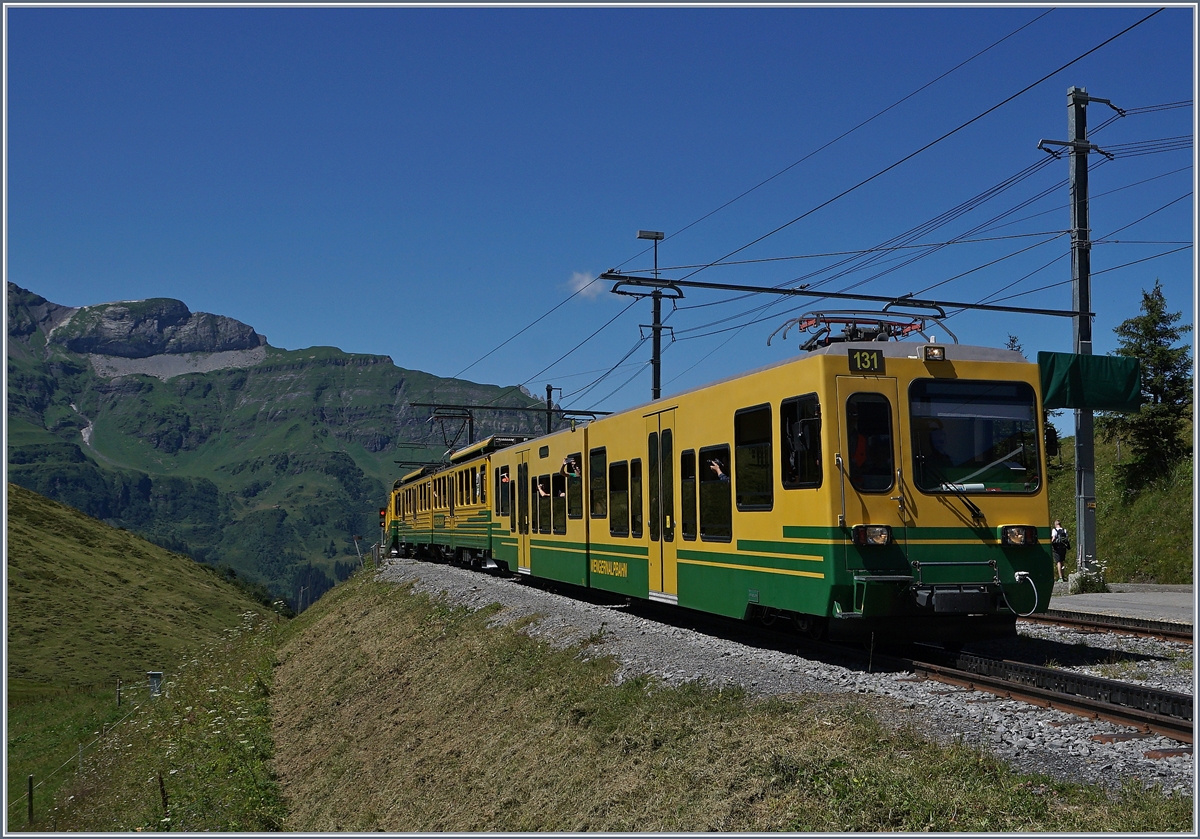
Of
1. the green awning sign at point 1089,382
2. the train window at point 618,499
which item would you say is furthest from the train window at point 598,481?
the green awning sign at point 1089,382

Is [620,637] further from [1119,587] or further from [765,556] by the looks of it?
[1119,587]

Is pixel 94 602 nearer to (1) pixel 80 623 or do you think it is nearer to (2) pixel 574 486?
(1) pixel 80 623

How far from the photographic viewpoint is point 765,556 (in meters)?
12.2

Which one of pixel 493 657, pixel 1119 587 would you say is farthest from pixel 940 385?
pixel 1119 587

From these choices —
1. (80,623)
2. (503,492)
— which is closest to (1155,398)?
(503,492)

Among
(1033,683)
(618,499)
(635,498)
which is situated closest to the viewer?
(1033,683)

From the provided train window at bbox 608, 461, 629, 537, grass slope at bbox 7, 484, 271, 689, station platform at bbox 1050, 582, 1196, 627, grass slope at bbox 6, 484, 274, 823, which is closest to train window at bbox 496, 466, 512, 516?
train window at bbox 608, 461, 629, 537

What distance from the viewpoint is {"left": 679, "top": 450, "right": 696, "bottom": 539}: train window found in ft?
46.6

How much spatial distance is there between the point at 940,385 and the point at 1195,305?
2.58 metres

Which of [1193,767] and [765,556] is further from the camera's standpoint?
[765,556]

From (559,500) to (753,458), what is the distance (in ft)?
30.4

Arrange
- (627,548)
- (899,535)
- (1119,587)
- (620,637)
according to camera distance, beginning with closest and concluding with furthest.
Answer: (899,535), (620,637), (627,548), (1119,587)

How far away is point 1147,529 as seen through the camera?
33.7 metres

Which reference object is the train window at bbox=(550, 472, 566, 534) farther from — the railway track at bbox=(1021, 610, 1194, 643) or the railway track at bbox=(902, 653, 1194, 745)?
the railway track at bbox=(902, 653, 1194, 745)
